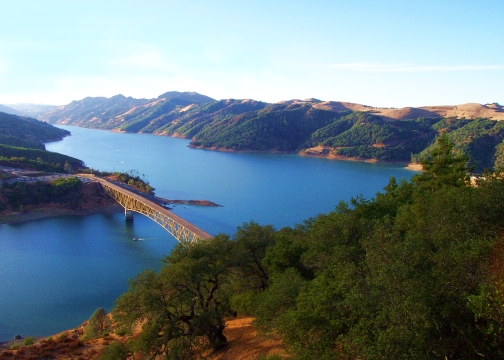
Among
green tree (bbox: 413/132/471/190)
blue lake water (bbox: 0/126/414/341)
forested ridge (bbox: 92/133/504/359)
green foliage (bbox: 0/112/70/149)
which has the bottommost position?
blue lake water (bbox: 0/126/414/341)

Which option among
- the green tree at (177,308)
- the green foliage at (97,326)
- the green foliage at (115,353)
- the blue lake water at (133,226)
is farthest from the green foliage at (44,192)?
the green tree at (177,308)

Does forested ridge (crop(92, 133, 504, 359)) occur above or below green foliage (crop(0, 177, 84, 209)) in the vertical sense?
above

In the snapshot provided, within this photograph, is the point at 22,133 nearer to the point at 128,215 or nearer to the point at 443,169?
the point at 128,215

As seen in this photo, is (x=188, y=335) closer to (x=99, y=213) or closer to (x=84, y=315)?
(x=84, y=315)

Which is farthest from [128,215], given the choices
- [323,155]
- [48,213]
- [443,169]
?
[323,155]

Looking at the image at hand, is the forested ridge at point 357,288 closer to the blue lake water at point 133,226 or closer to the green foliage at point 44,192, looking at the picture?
the blue lake water at point 133,226

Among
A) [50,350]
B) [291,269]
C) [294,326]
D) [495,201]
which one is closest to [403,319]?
[294,326]

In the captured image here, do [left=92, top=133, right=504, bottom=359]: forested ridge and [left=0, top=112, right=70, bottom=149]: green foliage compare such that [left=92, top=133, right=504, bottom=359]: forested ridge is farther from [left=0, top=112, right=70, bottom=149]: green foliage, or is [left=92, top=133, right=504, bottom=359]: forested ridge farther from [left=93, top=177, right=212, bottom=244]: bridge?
[left=0, top=112, right=70, bottom=149]: green foliage

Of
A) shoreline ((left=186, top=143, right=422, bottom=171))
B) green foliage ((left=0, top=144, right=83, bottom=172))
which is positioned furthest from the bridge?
shoreline ((left=186, top=143, right=422, bottom=171))
